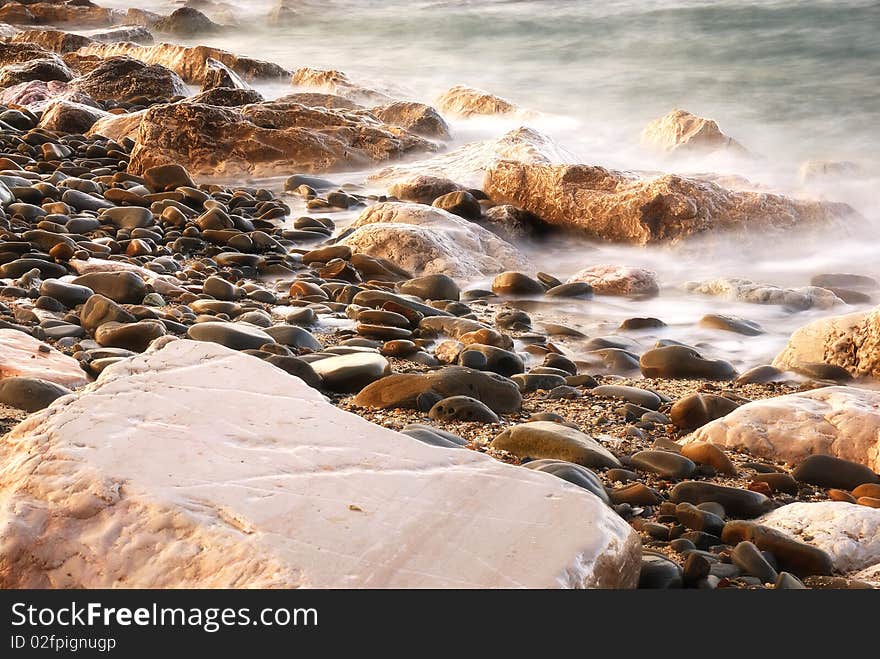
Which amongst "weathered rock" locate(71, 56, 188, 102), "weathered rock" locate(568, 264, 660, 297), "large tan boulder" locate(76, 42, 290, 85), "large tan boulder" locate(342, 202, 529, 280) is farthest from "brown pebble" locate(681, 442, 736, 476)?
"large tan boulder" locate(76, 42, 290, 85)

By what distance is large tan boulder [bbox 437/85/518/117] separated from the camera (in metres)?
10.4

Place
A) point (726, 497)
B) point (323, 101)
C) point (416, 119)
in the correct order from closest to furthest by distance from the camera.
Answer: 1. point (726, 497)
2. point (416, 119)
3. point (323, 101)

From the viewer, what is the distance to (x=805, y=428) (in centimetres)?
281

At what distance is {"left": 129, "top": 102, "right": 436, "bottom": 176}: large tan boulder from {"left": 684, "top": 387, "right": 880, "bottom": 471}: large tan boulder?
5.04 m

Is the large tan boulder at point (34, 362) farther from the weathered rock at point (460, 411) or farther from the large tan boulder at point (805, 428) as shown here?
the large tan boulder at point (805, 428)

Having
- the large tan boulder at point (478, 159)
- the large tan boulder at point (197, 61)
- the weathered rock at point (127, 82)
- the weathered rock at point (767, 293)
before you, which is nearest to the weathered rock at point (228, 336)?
the weathered rock at point (767, 293)

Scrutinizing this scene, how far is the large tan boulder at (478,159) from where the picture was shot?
6944mm

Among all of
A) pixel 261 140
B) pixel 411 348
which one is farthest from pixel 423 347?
pixel 261 140

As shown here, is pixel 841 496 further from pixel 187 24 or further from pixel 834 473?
pixel 187 24

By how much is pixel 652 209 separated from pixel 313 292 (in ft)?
8.24

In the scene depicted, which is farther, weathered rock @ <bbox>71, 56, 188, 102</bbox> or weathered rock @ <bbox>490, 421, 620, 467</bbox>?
weathered rock @ <bbox>71, 56, 188, 102</bbox>

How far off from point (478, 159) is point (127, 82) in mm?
4770

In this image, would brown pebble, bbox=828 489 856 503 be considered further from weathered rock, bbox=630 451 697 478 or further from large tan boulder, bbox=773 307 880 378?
large tan boulder, bbox=773 307 880 378

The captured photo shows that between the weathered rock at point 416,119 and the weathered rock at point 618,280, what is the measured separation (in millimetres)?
4457
